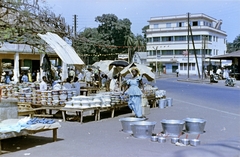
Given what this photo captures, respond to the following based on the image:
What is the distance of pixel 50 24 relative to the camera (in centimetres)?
1811

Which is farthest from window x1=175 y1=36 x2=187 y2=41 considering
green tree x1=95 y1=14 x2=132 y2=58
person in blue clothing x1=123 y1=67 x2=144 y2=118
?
person in blue clothing x1=123 y1=67 x2=144 y2=118

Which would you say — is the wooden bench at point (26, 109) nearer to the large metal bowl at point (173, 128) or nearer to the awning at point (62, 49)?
the awning at point (62, 49)

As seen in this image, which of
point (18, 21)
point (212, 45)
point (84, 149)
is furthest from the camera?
point (212, 45)

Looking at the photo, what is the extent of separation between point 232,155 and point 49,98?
7.10 meters

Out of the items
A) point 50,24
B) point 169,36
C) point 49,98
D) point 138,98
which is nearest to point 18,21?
point 50,24

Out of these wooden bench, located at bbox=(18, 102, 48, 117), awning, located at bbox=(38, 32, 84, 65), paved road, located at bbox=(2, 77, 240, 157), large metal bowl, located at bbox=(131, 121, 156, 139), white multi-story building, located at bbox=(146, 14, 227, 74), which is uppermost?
white multi-story building, located at bbox=(146, 14, 227, 74)

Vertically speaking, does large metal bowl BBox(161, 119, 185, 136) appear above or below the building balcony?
below

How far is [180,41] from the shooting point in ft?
240

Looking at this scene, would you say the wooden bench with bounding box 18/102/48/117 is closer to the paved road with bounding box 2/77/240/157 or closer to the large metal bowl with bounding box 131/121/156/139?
the paved road with bounding box 2/77/240/157

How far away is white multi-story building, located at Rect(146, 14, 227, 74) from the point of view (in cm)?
7069

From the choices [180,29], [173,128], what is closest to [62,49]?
[173,128]

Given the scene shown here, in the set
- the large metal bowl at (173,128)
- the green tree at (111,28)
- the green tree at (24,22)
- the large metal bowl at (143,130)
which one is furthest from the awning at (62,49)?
the green tree at (111,28)

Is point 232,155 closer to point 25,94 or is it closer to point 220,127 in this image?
point 220,127

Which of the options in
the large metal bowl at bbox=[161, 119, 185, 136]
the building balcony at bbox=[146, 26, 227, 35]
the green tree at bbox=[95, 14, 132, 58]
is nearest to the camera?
the large metal bowl at bbox=[161, 119, 185, 136]
